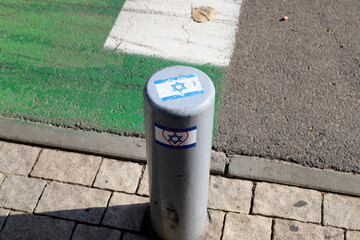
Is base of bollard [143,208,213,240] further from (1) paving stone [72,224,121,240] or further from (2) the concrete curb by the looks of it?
(2) the concrete curb

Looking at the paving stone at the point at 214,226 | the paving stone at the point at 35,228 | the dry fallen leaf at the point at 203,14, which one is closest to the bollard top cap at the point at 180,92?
the paving stone at the point at 214,226

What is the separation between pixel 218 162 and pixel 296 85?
1.41 metres

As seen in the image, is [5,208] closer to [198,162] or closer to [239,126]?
[198,162]

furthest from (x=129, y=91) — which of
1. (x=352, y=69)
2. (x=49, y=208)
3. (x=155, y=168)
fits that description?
(x=352, y=69)

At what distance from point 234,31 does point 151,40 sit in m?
0.99

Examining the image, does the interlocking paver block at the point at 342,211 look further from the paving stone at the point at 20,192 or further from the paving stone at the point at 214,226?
the paving stone at the point at 20,192

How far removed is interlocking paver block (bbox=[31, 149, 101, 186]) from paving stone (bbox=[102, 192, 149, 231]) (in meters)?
0.32

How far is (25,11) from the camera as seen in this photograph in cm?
613

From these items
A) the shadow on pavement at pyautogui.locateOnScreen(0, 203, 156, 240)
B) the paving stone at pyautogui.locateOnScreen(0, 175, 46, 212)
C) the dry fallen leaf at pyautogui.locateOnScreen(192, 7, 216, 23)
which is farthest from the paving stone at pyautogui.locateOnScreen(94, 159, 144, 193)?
the dry fallen leaf at pyautogui.locateOnScreen(192, 7, 216, 23)

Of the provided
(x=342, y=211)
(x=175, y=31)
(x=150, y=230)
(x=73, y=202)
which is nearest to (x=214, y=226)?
(x=150, y=230)

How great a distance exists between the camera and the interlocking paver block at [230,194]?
4.16m

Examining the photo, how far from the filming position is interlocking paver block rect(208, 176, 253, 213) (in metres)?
4.16

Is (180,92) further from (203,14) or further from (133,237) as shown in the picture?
(203,14)

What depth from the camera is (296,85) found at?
522cm
